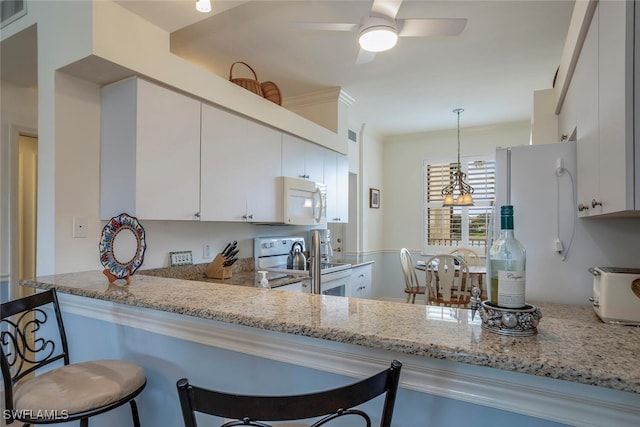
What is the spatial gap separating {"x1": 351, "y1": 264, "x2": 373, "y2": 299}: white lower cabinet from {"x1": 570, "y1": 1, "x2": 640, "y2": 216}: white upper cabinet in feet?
8.27

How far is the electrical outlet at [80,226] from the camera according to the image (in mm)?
1980

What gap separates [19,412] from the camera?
3.60 ft

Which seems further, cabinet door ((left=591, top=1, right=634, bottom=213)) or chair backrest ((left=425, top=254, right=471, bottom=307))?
chair backrest ((left=425, top=254, right=471, bottom=307))

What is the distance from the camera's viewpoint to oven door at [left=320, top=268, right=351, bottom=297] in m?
3.32

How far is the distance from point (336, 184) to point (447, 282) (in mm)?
1593

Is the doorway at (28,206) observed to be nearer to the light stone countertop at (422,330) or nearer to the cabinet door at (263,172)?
the cabinet door at (263,172)

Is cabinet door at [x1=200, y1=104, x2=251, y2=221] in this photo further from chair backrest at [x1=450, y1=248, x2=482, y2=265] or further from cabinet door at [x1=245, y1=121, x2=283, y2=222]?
chair backrest at [x1=450, y1=248, x2=482, y2=265]

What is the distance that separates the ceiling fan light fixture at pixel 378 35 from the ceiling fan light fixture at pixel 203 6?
0.85 meters

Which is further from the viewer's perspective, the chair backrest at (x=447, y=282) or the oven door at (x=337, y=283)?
the chair backrest at (x=447, y=282)

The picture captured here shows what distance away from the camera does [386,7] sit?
187 cm

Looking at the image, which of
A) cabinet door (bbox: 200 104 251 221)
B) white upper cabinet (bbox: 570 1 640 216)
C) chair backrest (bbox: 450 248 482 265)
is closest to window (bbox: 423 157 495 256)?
chair backrest (bbox: 450 248 482 265)

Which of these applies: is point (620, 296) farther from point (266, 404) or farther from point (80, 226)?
point (80, 226)

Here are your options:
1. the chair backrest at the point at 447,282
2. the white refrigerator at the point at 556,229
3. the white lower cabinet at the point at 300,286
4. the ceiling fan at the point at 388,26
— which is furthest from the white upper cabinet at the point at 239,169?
the chair backrest at the point at 447,282

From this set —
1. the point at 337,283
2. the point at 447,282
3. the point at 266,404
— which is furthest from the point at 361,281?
the point at 266,404
